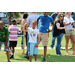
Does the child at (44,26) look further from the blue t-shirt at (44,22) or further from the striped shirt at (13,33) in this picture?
the striped shirt at (13,33)

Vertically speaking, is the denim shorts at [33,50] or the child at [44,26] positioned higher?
the child at [44,26]

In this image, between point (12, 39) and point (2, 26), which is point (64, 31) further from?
point (2, 26)

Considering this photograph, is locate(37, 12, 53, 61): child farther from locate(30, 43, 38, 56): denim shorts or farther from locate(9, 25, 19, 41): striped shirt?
locate(9, 25, 19, 41): striped shirt

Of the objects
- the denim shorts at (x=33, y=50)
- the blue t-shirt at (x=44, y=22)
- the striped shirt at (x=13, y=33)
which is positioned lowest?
the denim shorts at (x=33, y=50)

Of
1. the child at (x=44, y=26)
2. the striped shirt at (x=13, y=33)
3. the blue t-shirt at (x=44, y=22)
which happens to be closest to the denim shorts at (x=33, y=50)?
the child at (x=44, y=26)

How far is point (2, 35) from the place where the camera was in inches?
209

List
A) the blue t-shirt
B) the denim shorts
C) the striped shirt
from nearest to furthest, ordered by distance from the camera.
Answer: the denim shorts
the blue t-shirt
the striped shirt

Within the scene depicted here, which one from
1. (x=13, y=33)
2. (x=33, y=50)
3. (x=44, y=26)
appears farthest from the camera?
(x=13, y=33)

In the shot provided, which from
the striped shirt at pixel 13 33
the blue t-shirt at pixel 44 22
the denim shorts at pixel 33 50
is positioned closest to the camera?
the denim shorts at pixel 33 50

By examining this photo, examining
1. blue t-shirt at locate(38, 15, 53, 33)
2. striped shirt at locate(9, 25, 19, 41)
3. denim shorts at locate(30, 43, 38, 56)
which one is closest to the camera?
denim shorts at locate(30, 43, 38, 56)

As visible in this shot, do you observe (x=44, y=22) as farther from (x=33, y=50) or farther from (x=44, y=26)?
(x=33, y=50)

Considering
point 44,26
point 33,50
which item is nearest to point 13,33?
point 44,26

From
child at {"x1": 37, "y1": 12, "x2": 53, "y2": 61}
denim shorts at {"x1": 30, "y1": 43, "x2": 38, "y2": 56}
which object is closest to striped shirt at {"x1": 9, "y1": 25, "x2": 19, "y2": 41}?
child at {"x1": 37, "y1": 12, "x2": 53, "y2": 61}

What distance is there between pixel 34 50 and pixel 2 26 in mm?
1330
